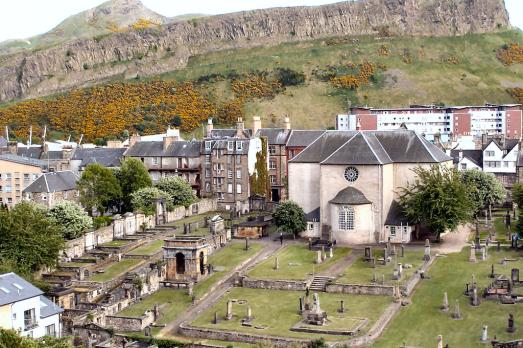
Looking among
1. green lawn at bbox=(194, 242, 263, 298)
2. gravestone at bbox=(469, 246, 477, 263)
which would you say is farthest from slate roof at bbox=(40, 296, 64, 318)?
gravestone at bbox=(469, 246, 477, 263)

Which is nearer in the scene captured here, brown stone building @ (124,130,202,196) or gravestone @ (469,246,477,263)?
gravestone @ (469,246,477,263)

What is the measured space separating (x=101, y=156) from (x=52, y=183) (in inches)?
723

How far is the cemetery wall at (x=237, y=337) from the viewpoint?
156 ft

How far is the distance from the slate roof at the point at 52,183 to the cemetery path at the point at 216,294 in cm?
2804

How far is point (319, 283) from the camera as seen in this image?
5834 cm

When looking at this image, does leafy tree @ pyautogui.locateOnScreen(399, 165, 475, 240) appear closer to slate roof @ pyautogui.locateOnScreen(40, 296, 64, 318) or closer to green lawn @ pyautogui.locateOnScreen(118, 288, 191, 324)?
green lawn @ pyautogui.locateOnScreen(118, 288, 191, 324)

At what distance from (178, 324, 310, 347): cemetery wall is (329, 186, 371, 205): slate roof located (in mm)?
23319

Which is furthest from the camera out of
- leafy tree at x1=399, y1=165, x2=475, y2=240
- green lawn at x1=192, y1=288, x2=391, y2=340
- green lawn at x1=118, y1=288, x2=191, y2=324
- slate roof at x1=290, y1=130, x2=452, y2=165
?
slate roof at x1=290, y1=130, x2=452, y2=165

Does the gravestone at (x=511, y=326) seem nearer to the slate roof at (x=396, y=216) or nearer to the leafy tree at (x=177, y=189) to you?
the slate roof at (x=396, y=216)

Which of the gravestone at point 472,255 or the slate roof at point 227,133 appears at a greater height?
the slate roof at point 227,133

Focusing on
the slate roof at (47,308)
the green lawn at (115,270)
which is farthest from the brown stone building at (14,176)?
the slate roof at (47,308)

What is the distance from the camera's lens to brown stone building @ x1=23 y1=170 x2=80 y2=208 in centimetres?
8419

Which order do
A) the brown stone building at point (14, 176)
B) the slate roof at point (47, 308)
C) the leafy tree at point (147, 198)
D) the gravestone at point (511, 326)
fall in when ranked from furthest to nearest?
the brown stone building at point (14, 176), the leafy tree at point (147, 198), the slate roof at point (47, 308), the gravestone at point (511, 326)

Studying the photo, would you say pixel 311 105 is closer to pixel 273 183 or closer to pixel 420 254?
pixel 273 183
